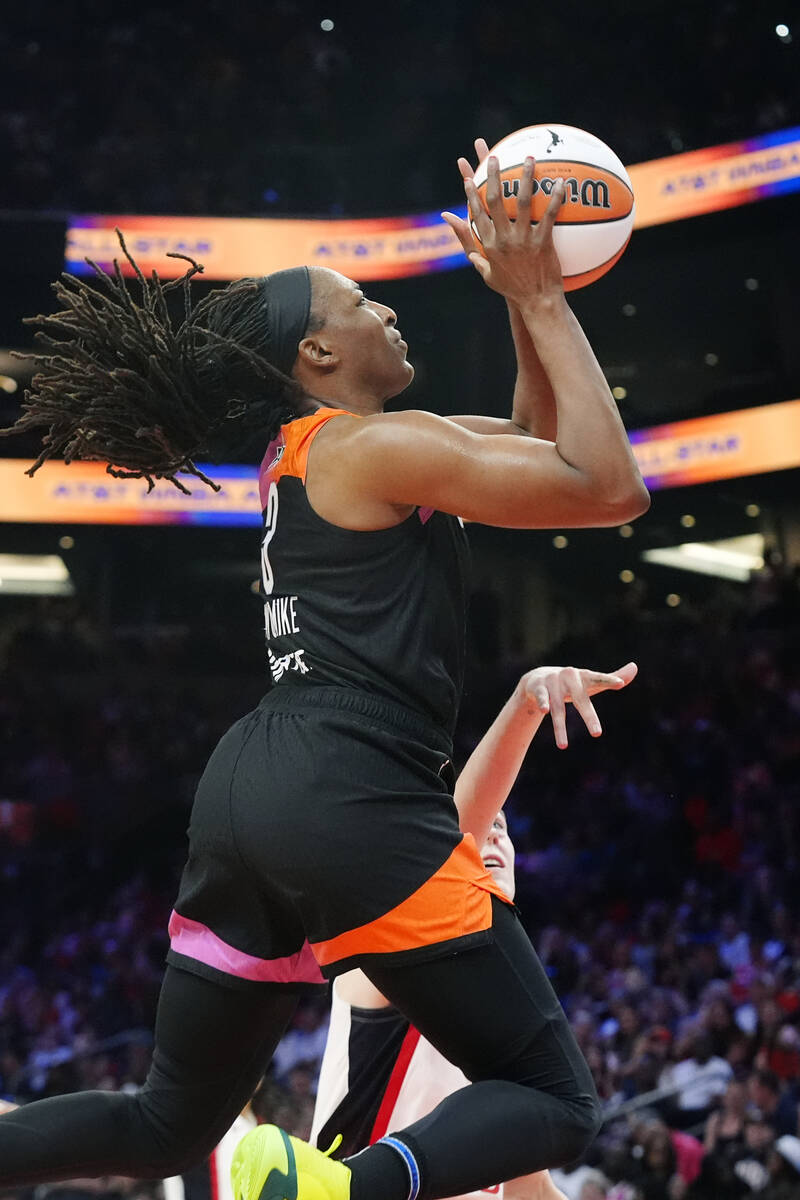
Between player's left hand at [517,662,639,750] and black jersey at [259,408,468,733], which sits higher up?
Answer: black jersey at [259,408,468,733]

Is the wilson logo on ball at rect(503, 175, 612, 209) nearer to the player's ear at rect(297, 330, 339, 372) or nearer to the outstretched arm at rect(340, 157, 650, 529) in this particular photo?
the outstretched arm at rect(340, 157, 650, 529)

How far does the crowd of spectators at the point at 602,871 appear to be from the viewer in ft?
26.0

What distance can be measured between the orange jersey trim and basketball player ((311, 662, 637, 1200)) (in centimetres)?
65

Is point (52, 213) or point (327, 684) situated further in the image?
point (52, 213)

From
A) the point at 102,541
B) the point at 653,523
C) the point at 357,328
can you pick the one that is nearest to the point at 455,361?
the point at 653,523

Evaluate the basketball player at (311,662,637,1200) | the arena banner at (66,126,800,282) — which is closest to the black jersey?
the basketball player at (311,662,637,1200)

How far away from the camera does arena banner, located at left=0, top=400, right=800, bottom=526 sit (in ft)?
42.0

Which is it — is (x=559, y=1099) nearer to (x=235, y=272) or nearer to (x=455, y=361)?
(x=235, y=272)

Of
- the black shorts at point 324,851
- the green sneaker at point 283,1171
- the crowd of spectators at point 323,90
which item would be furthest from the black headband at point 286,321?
the crowd of spectators at point 323,90

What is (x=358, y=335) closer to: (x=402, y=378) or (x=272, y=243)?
(x=402, y=378)

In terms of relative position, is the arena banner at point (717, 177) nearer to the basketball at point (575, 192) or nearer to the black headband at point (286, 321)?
the basketball at point (575, 192)

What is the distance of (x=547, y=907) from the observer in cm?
1127

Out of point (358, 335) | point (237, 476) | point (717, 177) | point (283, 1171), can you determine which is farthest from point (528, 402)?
point (237, 476)

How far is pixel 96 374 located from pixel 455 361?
14.3 meters
